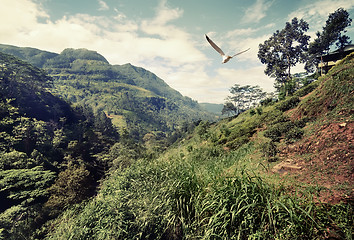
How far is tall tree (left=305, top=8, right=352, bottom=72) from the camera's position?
25.1 metres

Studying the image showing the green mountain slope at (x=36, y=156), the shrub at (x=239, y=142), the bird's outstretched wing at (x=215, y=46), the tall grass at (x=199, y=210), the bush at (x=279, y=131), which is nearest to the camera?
the tall grass at (x=199, y=210)

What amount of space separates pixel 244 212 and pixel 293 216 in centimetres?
76

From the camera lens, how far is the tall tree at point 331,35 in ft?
82.5

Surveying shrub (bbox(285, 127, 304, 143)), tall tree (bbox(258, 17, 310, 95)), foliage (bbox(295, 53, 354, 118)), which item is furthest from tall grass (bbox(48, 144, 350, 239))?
tall tree (bbox(258, 17, 310, 95))

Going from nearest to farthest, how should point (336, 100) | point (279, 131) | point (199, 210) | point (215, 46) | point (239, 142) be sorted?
point (199, 210)
point (215, 46)
point (336, 100)
point (279, 131)
point (239, 142)

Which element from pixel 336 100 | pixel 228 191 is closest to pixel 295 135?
pixel 336 100

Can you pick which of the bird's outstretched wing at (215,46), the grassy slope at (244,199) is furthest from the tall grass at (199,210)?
the bird's outstretched wing at (215,46)

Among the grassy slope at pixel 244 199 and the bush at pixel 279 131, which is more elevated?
the bush at pixel 279 131

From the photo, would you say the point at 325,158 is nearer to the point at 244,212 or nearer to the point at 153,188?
the point at 244,212

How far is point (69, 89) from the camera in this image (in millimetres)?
168125

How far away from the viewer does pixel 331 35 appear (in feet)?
88.5

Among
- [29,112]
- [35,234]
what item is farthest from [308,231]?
[29,112]

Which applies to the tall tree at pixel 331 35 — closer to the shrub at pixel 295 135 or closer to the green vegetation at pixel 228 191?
the green vegetation at pixel 228 191

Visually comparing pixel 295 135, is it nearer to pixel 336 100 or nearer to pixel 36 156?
pixel 336 100
